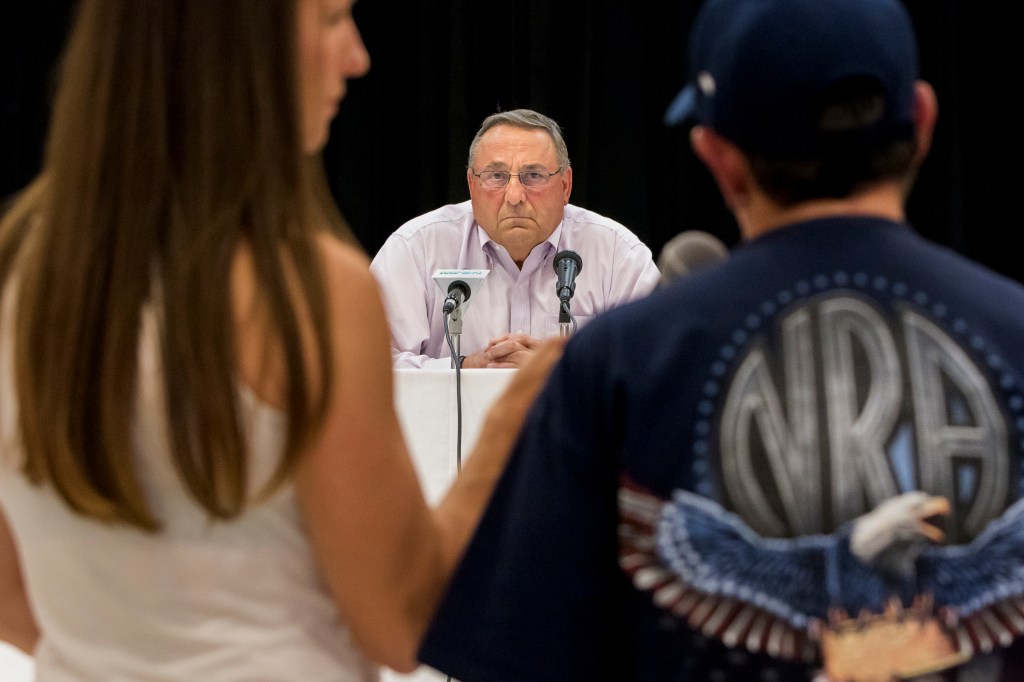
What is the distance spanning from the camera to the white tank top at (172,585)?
0.89 meters

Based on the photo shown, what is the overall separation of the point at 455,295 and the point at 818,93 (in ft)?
5.90

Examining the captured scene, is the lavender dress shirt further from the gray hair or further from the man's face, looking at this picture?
the gray hair

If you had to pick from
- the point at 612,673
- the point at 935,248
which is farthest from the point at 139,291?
the point at 935,248

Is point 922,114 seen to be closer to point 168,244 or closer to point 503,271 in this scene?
point 168,244

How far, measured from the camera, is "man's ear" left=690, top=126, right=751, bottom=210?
0.86 metres

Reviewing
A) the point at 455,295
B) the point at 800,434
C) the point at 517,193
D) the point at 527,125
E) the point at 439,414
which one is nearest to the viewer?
the point at 800,434

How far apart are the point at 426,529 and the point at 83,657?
277mm

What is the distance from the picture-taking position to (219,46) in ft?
2.94

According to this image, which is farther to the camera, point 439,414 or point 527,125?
point 527,125

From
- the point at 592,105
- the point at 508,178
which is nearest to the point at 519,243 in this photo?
the point at 508,178

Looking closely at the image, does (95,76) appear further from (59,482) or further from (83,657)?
(83,657)

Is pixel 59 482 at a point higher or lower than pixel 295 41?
lower

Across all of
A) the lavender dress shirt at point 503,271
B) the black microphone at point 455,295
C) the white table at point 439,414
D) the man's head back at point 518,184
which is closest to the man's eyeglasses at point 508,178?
the man's head back at point 518,184

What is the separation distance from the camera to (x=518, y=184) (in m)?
3.66
